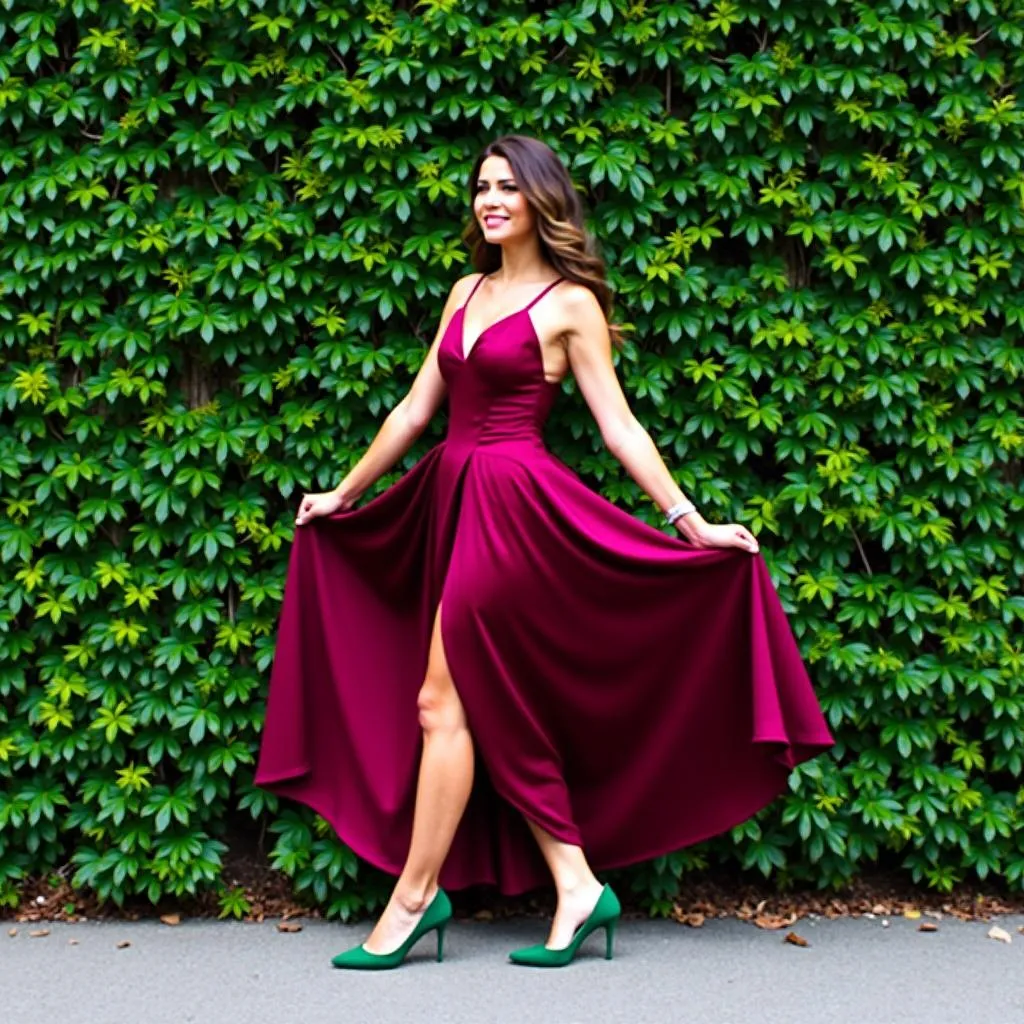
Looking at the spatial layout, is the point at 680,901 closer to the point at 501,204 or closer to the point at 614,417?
the point at 614,417

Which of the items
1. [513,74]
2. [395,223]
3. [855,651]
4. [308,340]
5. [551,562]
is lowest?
[855,651]

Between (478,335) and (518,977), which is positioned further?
(478,335)

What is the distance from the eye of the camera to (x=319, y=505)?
4590mm

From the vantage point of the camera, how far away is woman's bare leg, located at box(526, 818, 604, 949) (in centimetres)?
436

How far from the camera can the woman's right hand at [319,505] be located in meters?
4.59

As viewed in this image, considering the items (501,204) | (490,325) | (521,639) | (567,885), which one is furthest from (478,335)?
(567,885)

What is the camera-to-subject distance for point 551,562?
14.5 ft

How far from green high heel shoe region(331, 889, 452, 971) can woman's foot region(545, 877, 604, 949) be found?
1.06 feet

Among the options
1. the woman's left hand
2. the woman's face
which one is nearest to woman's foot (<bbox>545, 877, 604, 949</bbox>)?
the woman's left hand

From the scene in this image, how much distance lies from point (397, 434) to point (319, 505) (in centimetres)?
33

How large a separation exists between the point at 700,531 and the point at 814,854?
121 cm

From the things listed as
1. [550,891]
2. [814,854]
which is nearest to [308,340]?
[550,891]

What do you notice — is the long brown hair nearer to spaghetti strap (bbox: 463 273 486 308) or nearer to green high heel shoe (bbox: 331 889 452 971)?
spaghetti strap (bbox: 463 273 486 308)

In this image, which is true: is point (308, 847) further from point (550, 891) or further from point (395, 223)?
point (395, 223)
